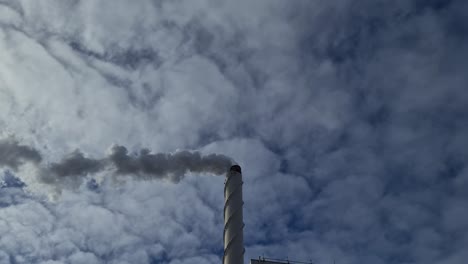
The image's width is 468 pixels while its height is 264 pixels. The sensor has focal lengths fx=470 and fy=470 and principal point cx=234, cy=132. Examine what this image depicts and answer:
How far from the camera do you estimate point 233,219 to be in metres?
44.9

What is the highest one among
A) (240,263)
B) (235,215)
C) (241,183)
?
(241,183)

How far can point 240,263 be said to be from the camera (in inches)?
1671

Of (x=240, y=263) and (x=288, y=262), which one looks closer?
(x=240, y=263)

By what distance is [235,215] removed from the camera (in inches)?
1779

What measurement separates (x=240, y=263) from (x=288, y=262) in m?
9.11

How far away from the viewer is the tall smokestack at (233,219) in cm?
4297

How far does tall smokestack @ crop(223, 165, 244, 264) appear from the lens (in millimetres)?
42969

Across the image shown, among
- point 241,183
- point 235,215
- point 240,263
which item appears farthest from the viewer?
point 241,183

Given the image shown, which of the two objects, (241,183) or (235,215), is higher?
(241,183)

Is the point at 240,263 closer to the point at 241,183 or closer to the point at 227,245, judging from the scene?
the point at 227,245

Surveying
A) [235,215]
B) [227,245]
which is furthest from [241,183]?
[227,245]

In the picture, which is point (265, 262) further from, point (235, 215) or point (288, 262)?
point (235, 215)

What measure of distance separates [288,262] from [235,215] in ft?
30.3

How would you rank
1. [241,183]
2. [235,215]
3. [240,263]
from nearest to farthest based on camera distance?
[240,263] < [235,215] < [241,183]
